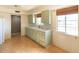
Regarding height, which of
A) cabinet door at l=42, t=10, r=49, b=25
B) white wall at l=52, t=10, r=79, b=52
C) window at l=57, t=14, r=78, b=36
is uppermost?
cabinet door at l=42, t=10, r=49, b=25

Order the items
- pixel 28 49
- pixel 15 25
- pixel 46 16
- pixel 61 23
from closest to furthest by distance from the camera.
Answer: pixel 28 49 < pixel 61 23 < pixel 46 16 < pixel 15 25

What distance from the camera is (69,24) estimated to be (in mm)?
3082

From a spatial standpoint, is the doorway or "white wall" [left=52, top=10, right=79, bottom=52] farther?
the doorway

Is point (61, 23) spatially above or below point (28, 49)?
above

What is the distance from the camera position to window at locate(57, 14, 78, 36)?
2770 millimetres

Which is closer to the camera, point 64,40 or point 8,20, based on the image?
point 64,40

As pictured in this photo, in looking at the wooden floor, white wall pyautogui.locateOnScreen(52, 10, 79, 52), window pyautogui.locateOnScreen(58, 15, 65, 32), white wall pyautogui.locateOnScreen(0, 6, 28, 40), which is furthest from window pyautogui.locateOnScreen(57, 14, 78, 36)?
white wall pyautogui.locateOnScreen(0, 6, 28, 40)

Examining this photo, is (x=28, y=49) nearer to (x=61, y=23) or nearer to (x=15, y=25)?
(x=61, y=23)

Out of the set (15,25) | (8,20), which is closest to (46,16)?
(8,20)

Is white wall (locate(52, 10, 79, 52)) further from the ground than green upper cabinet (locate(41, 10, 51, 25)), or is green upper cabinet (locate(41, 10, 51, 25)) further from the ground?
green upper cabinet (locate(41, 10, 51, 25))

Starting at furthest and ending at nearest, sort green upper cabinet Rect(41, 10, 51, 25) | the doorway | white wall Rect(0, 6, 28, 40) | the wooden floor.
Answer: the doorway, white wall Rect(0, 6, 28, 40), green upper cabinet Rect(41, 10, 51, 25), the wooden floor

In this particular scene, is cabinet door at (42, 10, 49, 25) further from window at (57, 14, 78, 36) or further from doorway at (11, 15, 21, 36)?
doorway at (11, 15, 21, 36)

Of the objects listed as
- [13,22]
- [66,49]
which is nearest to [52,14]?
[66,49]
